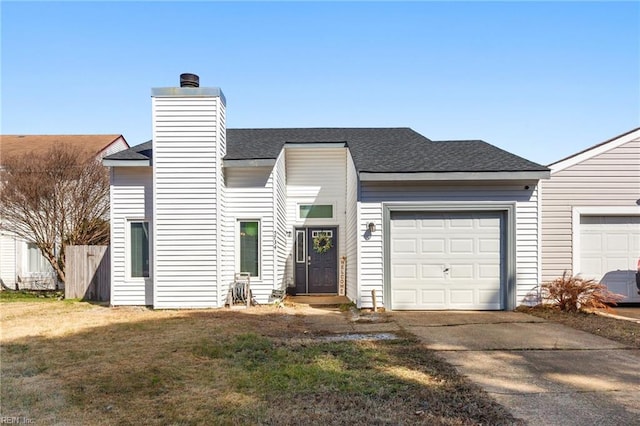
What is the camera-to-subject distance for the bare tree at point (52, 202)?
13602 mm

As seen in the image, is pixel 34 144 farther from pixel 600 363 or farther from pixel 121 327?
pixel 600 363

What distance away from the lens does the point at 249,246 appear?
11234 millimetres

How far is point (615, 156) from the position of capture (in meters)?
10.7

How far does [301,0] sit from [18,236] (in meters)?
10.8

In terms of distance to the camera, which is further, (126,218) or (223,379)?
(126,218)

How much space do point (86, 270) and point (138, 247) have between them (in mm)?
2845

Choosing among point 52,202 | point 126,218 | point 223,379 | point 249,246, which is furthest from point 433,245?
point 52,202

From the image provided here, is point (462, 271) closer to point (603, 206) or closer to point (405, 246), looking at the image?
point (405, 246)

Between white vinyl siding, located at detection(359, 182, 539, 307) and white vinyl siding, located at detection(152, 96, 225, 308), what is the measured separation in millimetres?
3151

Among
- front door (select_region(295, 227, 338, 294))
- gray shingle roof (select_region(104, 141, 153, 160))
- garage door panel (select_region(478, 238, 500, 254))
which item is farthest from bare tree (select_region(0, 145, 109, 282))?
garage door panel (select_region(478, 238, 500, 254))

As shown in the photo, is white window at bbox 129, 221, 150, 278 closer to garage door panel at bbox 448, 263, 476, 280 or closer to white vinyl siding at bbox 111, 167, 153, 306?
white vinyl siding at bbox 111, 167, 153, 306

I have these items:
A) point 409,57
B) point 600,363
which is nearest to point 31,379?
point 600,363

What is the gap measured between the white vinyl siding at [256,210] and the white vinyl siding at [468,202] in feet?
7.32

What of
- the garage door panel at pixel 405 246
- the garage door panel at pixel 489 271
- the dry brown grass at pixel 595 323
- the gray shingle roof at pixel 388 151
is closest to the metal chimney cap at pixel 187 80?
the gray shingle roof at pixel 388 151
